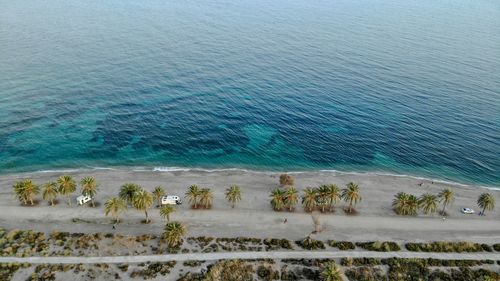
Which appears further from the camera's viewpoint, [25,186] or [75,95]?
[75,95]

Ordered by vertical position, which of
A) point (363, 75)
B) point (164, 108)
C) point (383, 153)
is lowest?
point (383, 153)

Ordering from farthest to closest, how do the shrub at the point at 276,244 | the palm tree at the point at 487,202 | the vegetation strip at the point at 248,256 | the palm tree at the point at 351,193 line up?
1. the palm tree at the point at 487,202
2. the palm tree at the point at 351,193
3. the shrub at the point at 276,244
4. the vegetation strip at the point at 248,256

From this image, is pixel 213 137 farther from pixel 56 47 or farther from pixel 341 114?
pixel 56 47

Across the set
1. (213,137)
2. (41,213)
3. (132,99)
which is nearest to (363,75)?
(213,137)

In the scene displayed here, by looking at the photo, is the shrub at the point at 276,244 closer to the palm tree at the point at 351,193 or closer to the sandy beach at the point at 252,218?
the sandy beach at the point at 252,218

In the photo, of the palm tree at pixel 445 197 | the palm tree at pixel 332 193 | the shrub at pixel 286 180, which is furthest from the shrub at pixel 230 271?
the palm tree at pixel 445 197

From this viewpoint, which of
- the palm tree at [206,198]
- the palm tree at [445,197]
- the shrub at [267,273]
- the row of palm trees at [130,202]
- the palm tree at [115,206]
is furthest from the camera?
the palm tree at [445,197]

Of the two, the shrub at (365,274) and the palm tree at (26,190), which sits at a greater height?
the palm tree at (26,190)

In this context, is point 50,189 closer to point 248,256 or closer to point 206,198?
point 206,198

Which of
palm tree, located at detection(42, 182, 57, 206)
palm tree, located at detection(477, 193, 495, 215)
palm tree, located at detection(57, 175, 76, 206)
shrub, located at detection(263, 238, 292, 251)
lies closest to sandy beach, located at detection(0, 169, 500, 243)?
shrub, located at detection(263, 238, 292, 251)
